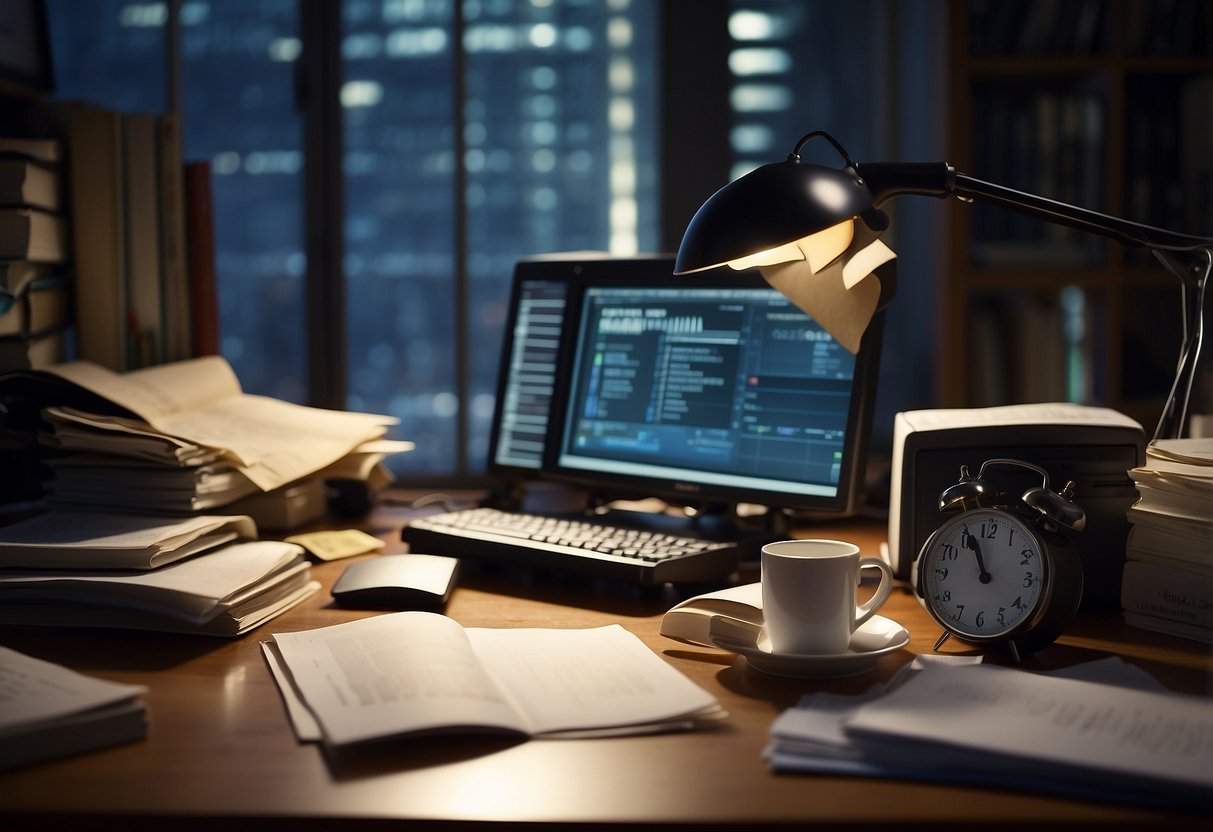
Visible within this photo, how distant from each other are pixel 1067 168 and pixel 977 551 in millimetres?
1401

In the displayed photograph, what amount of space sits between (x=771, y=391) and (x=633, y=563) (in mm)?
295

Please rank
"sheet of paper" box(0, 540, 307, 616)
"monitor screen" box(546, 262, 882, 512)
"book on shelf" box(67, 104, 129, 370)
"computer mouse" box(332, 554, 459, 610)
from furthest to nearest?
"book on shelf" box(67, 104, 129, 370), "monitor screen" box(546, 262, 882, 512), "computer mouse" box(332, 554, 459, 610), "sheet of paper" box(0, 540, 307, 616)

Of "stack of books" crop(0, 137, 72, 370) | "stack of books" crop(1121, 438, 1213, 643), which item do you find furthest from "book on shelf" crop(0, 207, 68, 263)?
"stack of books" crop(1121, 438, 1213, 643)

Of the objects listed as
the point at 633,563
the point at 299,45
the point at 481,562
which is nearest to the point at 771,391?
the point at 633,563

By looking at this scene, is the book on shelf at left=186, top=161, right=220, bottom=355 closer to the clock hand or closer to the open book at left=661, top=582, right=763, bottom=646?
the open book at left=661, top=582, right=763, bottom=646

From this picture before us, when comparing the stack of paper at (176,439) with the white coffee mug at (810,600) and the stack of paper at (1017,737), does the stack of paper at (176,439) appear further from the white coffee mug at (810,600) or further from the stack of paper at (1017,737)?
the stack of paper at (1017,737)

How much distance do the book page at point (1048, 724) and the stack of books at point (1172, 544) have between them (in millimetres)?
234

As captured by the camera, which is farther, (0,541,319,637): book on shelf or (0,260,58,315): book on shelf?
(0,260,58,315): book on shelf

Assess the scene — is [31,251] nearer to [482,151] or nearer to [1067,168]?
[482,151]

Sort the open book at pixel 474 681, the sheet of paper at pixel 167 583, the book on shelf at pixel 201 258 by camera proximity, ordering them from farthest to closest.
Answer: the book on shelf at pixel 201 258
the sheet of paper at pixel 167 583
the open book at pixel 474 681

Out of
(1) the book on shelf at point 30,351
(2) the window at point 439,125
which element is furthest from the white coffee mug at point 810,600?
(2) the window at point 439,125

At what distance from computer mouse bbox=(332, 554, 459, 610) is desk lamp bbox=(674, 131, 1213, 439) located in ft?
1.37

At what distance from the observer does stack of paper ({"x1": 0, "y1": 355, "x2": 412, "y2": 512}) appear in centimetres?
131

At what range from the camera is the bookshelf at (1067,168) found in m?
2.03
